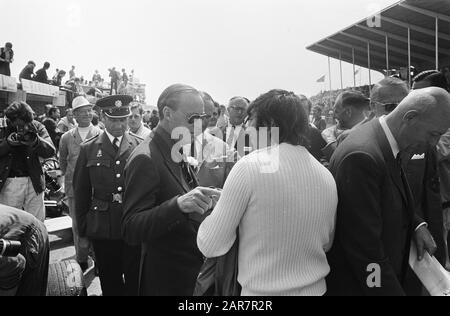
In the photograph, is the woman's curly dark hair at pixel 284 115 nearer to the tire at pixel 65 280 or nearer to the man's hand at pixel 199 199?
the man's hand at pixel 199 199

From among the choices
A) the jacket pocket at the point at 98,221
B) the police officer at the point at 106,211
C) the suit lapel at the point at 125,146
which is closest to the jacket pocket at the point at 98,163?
the police officer at the point at 106,211

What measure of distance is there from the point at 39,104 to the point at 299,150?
50.2 ft

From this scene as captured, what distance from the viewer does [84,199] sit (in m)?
3.28

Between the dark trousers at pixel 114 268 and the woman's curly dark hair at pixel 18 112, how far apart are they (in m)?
1.84

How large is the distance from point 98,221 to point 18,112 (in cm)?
189

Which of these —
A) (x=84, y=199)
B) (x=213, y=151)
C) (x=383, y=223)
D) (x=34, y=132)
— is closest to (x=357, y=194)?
(x=383, y=223)

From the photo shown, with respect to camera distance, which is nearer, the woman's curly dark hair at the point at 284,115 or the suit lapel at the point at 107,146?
the woman's curly dark hair at the point at 284,115

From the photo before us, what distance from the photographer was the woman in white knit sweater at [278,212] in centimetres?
154

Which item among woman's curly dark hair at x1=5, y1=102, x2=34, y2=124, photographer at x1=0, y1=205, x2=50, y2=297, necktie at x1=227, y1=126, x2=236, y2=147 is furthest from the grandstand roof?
photographer at x1=0, y1=205, x2=50, y2=297

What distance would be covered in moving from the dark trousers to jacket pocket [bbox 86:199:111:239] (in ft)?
0.37

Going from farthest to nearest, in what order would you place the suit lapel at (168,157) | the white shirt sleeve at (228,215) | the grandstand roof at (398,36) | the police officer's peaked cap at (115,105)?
the grandstand roof at (398,36)
the police officer's peaked cap at (115,105)
the suit lapel at (168,157)
the white shirt sleeve at (228,215)

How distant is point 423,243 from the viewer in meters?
1.87

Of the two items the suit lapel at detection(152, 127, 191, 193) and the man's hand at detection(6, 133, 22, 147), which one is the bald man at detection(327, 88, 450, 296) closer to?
the suit lapel at detection(152, 127, 191, 193)

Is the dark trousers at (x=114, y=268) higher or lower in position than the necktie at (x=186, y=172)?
lower
